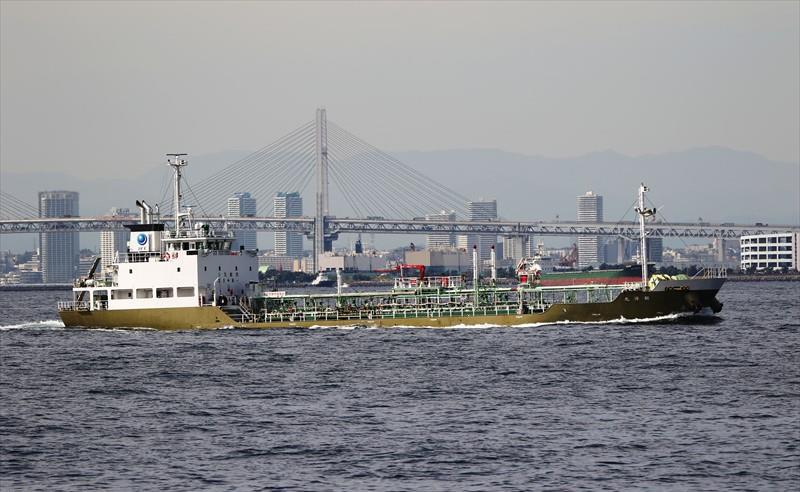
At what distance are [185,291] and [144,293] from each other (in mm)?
2433

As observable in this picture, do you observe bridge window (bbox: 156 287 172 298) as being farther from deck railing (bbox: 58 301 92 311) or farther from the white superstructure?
deck railing (bbox: 58 301 92 311)

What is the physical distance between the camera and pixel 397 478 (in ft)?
83.8

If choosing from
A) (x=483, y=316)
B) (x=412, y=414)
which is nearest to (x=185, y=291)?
(x=483, y=316)

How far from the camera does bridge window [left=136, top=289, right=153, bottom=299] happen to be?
63188mm

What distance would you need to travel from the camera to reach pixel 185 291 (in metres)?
62.4

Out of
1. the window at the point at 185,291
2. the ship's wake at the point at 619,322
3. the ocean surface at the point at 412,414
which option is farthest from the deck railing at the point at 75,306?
the ship's wake at the point at 619,322

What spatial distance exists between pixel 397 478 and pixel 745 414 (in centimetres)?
1112

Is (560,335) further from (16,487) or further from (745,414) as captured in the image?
(16,487)

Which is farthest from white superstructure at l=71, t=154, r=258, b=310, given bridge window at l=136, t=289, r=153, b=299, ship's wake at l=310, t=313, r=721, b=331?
ship's wake at l=310, t=313, r=721, b=331

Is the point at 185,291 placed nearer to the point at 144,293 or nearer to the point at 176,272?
the point at 176,272

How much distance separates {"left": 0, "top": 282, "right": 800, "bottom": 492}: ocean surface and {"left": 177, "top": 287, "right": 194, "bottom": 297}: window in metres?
6.72

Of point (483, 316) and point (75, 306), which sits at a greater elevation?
point (75, 306)

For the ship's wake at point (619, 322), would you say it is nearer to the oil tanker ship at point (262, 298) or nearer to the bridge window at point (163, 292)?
the oil tanker ship at point (262, 298)

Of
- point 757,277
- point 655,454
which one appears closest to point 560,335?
point 655,454
